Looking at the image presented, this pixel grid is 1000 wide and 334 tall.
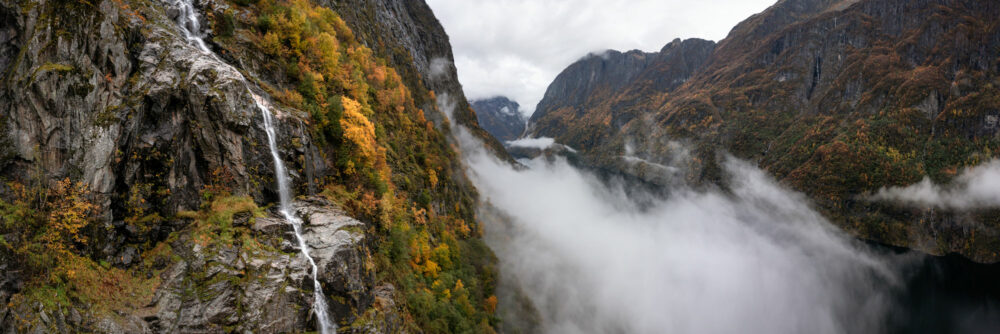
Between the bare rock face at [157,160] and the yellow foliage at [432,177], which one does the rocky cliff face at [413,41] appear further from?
the bare rock face at [157,160]

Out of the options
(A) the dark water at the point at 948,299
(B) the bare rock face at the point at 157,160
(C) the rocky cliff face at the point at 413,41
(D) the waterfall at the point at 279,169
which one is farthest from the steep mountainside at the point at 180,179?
(A) the dark water at the point at 948,299

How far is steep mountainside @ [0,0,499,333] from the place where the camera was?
11266 millimetres

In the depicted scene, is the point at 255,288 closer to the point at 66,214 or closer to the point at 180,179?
the point at 180,179

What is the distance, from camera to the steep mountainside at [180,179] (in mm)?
11266

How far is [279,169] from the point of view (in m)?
17.9

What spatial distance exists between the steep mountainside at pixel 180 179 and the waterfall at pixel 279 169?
0.51 feet

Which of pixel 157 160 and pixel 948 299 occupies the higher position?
pixel 157 160

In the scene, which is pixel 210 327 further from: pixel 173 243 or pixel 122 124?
pixel 122 124

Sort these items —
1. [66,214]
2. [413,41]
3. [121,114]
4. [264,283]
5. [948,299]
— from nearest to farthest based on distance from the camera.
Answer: [66,214]
[121,114]
[264,283]
[413,41]
[948,299]

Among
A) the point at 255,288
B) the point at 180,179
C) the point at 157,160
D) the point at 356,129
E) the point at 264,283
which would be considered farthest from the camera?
the point at 356,129

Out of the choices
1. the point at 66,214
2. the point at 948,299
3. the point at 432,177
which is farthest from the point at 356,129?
the point at 948,299

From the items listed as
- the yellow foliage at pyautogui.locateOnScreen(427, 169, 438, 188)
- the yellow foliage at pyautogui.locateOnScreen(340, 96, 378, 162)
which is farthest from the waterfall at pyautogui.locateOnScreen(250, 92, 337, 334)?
the yellow foliage at pyautogui.locateOnScreen(427, 169, 438, 188)

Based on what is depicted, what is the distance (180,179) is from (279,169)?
3.82m

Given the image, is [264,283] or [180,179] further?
[180,179]
